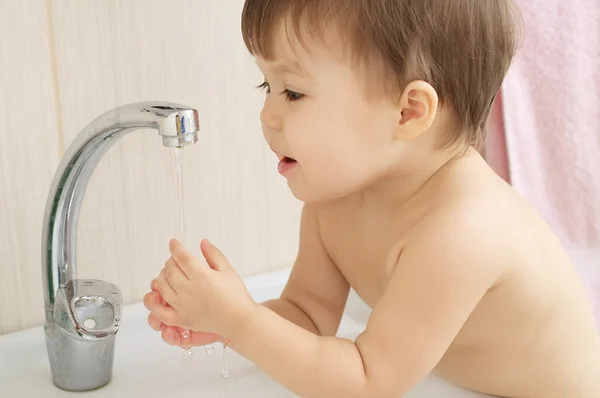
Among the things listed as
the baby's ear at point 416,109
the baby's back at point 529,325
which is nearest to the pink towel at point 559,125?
the baby's back at point 529,325

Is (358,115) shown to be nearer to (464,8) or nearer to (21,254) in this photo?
(464,8)

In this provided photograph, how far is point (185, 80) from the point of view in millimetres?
799

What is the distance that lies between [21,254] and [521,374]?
48 centimetres

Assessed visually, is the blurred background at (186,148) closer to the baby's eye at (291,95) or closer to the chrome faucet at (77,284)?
the chrome faucet at (77,284)

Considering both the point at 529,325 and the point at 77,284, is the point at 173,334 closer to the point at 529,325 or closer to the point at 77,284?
the point at 77,284

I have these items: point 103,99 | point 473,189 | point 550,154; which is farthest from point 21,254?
point 550,154

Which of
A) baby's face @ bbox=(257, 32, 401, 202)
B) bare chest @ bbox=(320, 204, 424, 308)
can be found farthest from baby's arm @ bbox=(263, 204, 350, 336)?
baby's face @ bbox=(257, 32, 401, 202)

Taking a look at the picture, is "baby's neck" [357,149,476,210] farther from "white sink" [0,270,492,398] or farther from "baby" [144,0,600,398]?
"white sink" [0,270,492,398]

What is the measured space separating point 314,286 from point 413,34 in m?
0.29

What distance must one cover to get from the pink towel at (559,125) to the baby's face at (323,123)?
1.18 feet

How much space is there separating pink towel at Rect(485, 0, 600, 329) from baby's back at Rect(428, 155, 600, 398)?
25cm

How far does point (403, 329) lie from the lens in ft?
1.94

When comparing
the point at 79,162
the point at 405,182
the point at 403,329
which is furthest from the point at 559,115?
the point at 79,162

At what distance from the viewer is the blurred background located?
0.73m
